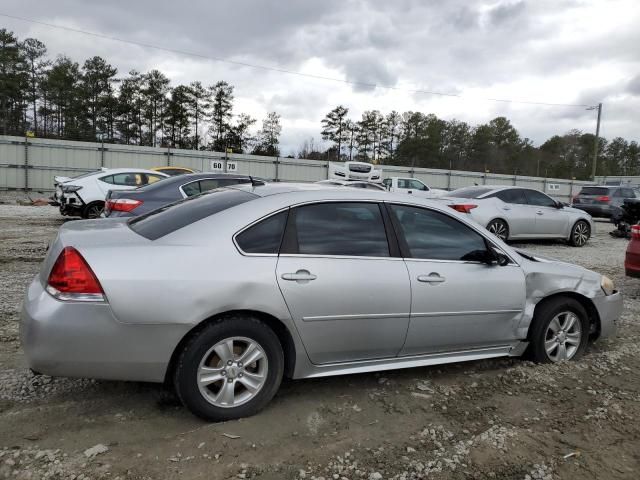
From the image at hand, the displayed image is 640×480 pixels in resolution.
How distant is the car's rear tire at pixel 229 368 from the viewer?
285 cm

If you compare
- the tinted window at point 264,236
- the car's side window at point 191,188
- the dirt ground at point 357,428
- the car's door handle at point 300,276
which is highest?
the car's side window at point 191,188

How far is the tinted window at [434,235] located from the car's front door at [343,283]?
0.20m

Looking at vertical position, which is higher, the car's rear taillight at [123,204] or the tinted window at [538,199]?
the tinted window at [538,199]

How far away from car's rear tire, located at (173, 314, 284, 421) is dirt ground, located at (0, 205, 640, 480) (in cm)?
13

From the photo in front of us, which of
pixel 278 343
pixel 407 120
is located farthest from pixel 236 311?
pixel 407 120

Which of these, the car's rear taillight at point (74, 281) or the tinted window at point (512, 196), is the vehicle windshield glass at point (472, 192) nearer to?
the tinted window at point (512, 196)

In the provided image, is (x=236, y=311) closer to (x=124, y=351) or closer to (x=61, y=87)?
(x=124, y=351)

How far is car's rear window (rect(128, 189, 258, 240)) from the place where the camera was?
3.21m

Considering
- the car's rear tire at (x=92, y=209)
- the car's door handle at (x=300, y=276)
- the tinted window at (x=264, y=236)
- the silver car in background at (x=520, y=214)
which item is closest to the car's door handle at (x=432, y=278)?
the car's door handle at (x=300, y=276)

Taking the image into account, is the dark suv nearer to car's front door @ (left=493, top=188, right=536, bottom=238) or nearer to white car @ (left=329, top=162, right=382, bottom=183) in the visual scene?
white car @ (left=329, top=162, right=382, bottom=183)

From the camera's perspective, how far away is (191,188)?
798cm

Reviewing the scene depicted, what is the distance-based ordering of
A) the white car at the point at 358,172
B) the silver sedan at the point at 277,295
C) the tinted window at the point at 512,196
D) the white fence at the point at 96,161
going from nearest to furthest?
the silver sedan at the point at 277,295 < the tinted window at the point at 512,196 < the white fence at the point at 96,161 < the white car at the point at 358,172

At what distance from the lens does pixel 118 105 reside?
47312 mm

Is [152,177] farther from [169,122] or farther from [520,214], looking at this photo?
[169,122]
